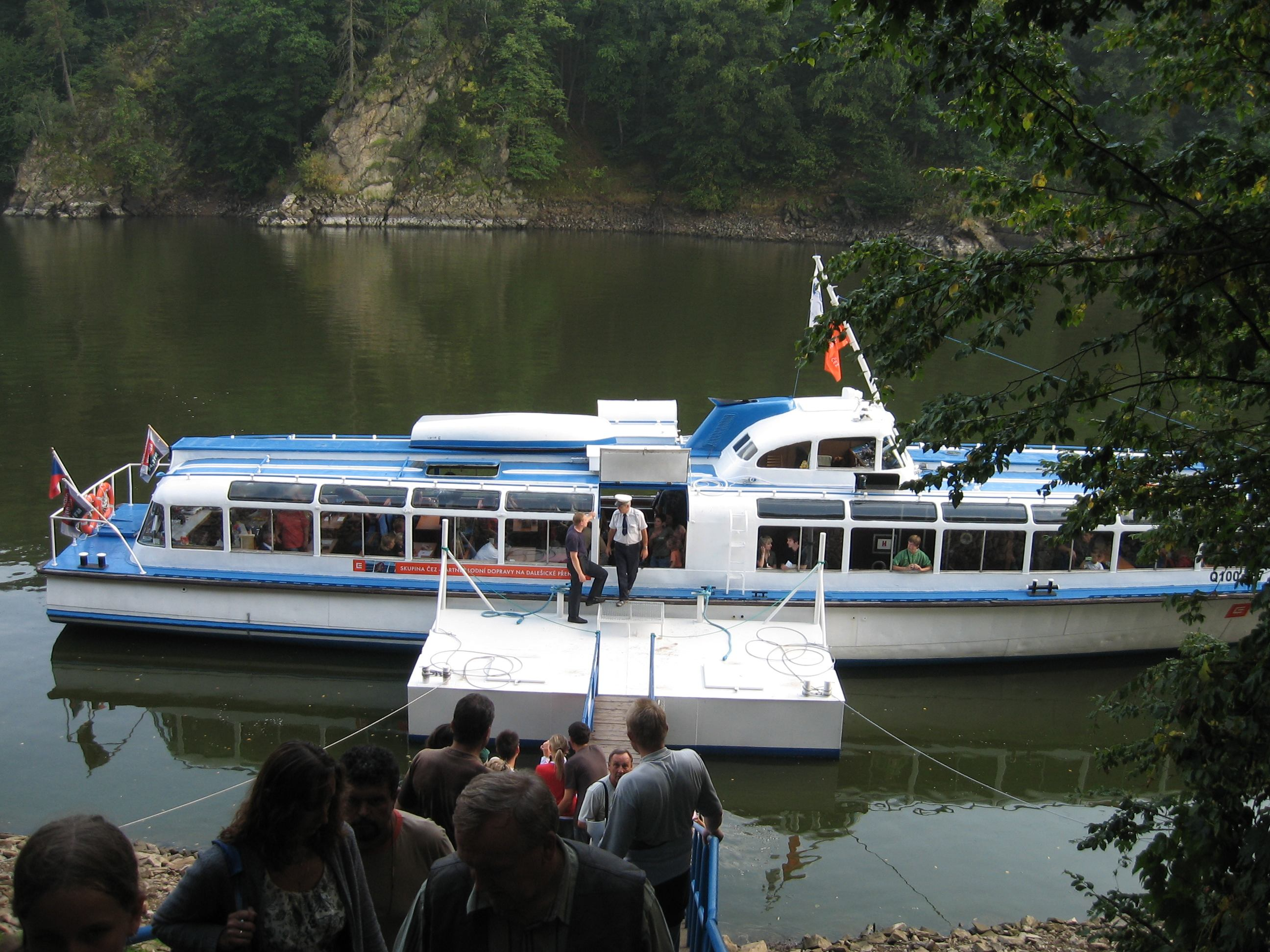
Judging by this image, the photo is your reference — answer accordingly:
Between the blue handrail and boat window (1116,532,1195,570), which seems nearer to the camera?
the blue handrail

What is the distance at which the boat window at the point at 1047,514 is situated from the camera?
1494cm

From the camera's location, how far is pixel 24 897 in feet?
10.4

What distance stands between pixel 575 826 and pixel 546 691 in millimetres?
4950

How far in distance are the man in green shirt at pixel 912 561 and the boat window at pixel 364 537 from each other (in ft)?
22.2

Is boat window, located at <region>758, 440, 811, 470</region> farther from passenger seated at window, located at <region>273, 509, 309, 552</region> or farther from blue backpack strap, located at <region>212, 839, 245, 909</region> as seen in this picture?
blue backpack strap, located at <region>212, 839, 245, 909</region>

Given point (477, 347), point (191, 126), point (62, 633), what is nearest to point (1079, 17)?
point (62, 633)

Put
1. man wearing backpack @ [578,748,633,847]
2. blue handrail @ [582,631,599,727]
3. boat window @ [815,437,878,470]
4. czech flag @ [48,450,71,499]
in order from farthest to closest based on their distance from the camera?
czech flag @ [48,450,71,499] < boat window @ [815,437,878,470] < blue handrail @ [582,631,599,727] < man wearing backpack @ [578,748,633,847]

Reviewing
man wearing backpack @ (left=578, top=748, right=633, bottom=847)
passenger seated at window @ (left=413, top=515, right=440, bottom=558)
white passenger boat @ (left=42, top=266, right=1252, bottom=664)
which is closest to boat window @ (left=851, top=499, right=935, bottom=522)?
white passenger boat @ (left=42, top=266, right=1252, bottom=664)

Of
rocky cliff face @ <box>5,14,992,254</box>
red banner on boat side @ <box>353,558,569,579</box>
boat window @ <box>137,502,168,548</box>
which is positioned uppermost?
rocky cliff face @ <box>5,14,992,254</box>

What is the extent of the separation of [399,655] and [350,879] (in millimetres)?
11405

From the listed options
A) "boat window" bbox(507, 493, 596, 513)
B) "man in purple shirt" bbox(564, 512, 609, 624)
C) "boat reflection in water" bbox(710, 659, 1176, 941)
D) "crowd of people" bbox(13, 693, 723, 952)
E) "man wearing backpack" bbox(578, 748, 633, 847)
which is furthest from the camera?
"boat window" bbox(507, 493, 596, 513)

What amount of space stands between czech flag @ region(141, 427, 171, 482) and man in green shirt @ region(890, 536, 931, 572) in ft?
35.5

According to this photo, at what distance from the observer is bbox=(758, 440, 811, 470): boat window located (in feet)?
49.8

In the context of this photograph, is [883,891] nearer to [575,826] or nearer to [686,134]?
[575,826]
